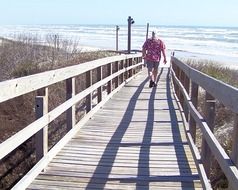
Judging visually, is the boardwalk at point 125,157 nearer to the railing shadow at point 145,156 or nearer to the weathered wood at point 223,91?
the railing shadow at point 145,156

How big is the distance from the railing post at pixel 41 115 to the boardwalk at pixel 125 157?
0.68 feet

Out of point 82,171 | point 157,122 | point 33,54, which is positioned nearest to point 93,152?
point 82,171

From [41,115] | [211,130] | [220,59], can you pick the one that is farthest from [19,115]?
[220,59]

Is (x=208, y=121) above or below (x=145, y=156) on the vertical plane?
above

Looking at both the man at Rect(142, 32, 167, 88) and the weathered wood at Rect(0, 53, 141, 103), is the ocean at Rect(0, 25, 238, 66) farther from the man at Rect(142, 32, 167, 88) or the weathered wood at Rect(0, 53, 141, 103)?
the weathered wood at Rect(0, 53, 141, 103)

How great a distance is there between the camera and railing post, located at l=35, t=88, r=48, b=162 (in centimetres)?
491

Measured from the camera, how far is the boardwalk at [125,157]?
486cm

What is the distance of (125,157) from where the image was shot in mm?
5844

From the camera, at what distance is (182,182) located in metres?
4.89

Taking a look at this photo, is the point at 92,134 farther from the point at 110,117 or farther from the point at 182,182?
the point at 182,182

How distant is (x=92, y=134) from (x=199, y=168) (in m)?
2.57

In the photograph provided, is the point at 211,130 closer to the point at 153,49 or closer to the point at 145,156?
the point at 145,156

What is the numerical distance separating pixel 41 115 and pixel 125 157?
136cm


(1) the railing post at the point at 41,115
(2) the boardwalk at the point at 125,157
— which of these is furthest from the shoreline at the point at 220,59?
(1) the railing post at the point at 41,115
